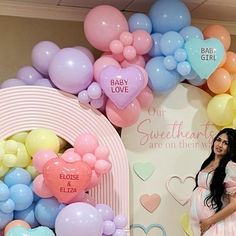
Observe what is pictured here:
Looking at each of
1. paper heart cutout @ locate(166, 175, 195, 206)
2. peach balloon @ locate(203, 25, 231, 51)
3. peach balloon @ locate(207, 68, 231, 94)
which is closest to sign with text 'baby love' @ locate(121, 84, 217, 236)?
paper heart cutout @ locate(166, 175, 195, 206)

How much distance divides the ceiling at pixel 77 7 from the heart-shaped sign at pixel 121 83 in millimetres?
593

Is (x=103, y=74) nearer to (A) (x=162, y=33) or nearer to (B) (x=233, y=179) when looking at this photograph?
(A) (x=162, y=33)

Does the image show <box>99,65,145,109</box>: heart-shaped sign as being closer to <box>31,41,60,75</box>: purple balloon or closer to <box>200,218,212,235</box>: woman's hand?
<box>31,41,60,75</box>: purple balloon

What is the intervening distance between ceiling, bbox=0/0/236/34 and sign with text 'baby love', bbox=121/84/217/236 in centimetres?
54

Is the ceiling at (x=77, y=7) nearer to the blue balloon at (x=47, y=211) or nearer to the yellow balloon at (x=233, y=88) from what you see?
the yellow balloon at (x=233, y=88)

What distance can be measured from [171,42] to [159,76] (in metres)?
0.21

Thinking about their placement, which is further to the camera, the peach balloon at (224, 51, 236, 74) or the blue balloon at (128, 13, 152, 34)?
the peach balloon at (224, 51, 236, 74)

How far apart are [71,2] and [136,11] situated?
0.47 m

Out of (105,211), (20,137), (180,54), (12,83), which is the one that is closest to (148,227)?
(105,211)

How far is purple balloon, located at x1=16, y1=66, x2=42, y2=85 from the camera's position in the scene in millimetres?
2893

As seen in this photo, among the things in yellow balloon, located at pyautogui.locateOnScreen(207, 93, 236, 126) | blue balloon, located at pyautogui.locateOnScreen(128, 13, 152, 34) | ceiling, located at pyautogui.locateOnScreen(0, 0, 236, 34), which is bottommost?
yellow balloon, located at pyautogui.locateOnScreen(207, 93, 236, 126)

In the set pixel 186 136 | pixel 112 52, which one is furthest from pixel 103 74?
pixel 186 136

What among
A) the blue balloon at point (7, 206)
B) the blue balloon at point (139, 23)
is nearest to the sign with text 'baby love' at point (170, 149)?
the blue balloon at point (139, 23)

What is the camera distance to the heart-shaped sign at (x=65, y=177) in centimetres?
250
